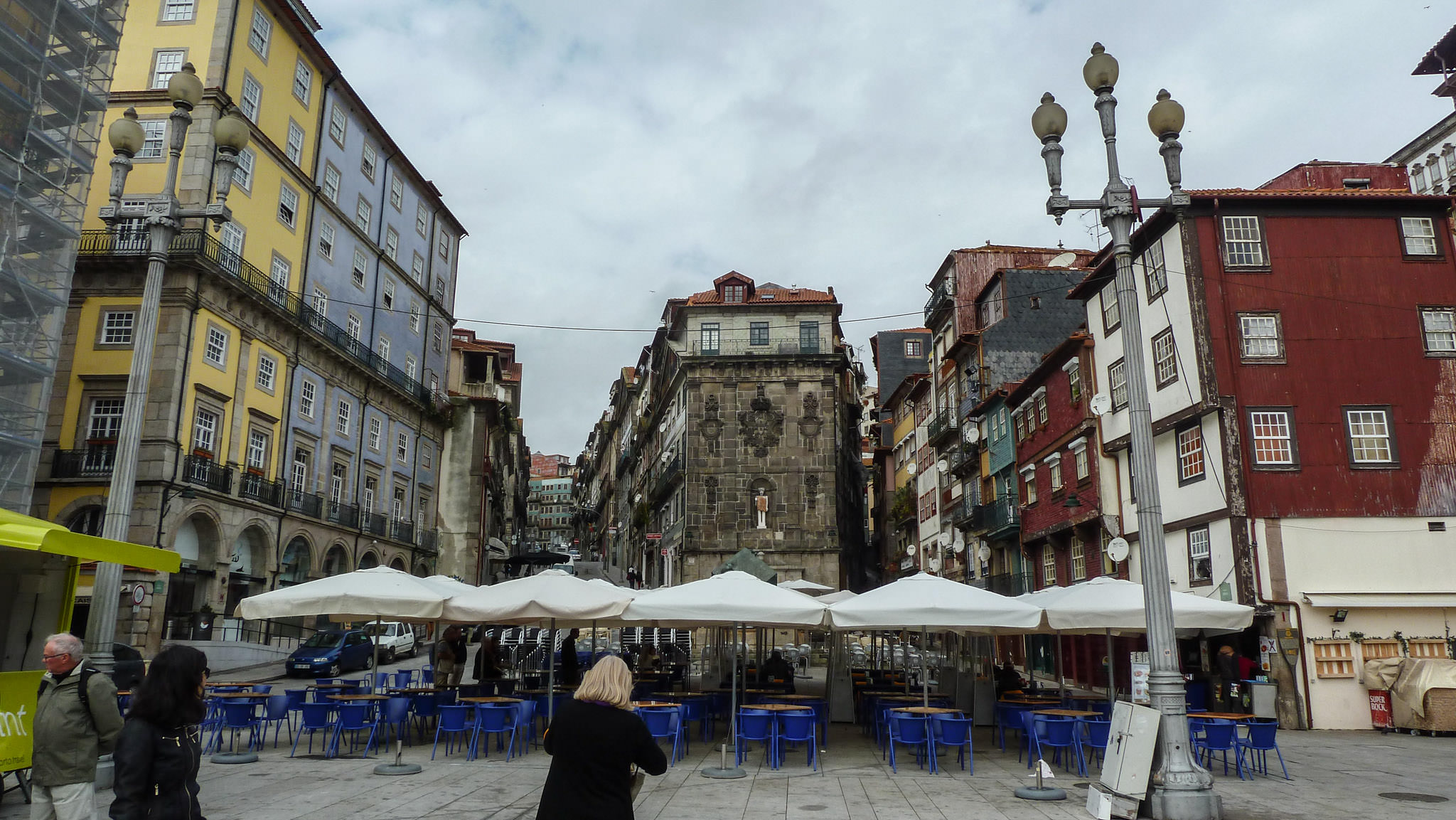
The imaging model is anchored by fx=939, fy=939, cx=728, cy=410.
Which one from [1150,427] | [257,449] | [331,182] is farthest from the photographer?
[331,182]

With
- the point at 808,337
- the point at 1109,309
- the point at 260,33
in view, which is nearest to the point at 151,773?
the point at 1109,309

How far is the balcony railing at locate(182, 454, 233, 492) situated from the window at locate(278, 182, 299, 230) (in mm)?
9816

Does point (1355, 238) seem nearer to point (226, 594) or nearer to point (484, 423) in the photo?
point (226, 594)

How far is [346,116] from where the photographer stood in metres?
A: 39.8

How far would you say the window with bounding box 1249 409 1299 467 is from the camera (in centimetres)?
1959

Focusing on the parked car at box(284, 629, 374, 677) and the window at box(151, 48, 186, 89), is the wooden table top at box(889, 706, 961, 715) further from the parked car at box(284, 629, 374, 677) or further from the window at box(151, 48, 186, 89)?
the window at box(151, 48, 186, 89)

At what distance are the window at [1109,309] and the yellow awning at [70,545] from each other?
2226cm

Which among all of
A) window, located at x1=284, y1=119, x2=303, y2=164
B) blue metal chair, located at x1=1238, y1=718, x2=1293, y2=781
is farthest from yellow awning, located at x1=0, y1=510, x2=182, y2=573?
window, located at x1=284, y1=119, x2=303, y2=164

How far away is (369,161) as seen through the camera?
4194 centimetres

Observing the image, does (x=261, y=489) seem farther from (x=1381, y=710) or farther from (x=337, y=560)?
(x=1381, y=710)

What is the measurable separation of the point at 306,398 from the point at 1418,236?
3457 centimetres

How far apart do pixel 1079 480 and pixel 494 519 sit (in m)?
45.3

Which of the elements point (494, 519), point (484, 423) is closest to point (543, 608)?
point (484, 423)

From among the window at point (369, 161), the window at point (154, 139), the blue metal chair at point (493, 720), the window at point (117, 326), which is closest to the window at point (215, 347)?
the window at point (117, 326)
